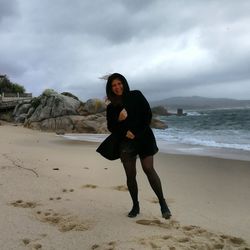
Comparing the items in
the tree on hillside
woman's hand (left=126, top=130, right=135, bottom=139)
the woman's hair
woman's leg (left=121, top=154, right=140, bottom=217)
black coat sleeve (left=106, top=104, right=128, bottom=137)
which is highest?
the tree on hillside

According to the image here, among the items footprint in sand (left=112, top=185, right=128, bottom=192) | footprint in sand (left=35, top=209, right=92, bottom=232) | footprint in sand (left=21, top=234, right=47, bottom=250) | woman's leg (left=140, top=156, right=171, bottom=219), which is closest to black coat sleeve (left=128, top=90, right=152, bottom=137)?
woman's leg (left=140, top=156, right=171, bottom=219)

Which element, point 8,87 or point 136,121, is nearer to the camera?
point 136,121

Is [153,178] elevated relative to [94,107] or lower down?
lower down

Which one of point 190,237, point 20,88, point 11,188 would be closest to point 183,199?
point 190,237

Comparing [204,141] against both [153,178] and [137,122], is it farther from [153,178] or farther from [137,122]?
[137,122]

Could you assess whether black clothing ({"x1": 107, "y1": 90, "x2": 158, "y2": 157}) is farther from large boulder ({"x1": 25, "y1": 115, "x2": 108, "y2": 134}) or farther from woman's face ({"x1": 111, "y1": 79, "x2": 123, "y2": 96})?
large boulder ({"x1": 25, "y1": 115, "x2": 108, "y2": 134})

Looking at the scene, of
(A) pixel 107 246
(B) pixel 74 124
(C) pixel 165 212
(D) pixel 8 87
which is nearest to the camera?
(A) pixel 107 246

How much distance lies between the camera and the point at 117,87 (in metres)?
5.30

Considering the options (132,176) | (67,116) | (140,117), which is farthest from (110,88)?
(67,116)

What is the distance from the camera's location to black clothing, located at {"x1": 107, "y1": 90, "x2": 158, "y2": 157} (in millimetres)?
5199

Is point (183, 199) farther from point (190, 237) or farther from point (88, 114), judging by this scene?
point (88, 114)

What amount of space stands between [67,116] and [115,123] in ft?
92.4

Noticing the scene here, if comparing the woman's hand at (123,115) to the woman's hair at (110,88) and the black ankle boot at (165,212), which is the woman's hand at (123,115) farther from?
the black ankle boot at (165,212)

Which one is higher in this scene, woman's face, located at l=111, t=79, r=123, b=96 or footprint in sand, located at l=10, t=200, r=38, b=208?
woman's face, located at l=111, t=79, r=123, b=96
